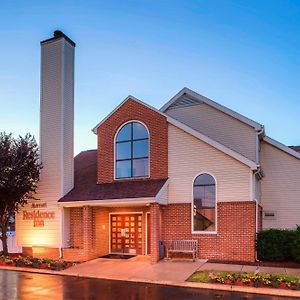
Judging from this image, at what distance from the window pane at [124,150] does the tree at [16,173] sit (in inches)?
171

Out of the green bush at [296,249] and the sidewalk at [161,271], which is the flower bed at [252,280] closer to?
the sidewalk at [161,271]

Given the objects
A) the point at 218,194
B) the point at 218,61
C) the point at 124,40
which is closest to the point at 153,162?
the point at 218,194

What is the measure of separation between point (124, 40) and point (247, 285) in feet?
52.2

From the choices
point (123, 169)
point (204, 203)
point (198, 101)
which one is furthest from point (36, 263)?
point (198, 101)

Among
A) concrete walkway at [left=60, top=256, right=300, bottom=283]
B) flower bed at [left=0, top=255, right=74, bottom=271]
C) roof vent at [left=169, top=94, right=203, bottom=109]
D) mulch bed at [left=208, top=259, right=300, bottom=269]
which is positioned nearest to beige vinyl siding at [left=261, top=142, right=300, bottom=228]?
mulch bed at [left=208, top=259, right=300, bottom=269]

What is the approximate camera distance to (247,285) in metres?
11.6

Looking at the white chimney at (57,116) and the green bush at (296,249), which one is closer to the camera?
the green bush at (296,249)

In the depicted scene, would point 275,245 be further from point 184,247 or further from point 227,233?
point 184,247

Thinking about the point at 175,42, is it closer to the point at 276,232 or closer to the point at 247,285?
the point at 276,232

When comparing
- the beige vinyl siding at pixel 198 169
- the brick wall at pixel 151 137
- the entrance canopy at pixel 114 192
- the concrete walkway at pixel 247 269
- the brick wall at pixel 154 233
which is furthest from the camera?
the brick wall at pixel 151 137

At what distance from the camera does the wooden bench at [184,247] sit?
16.9 m

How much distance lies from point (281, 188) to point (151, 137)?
799 cm

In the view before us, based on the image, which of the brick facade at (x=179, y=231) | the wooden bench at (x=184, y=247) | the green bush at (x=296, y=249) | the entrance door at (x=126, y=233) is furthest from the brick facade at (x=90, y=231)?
the green bush at (x=296, y=249)

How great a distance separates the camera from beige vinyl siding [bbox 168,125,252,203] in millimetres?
16469
